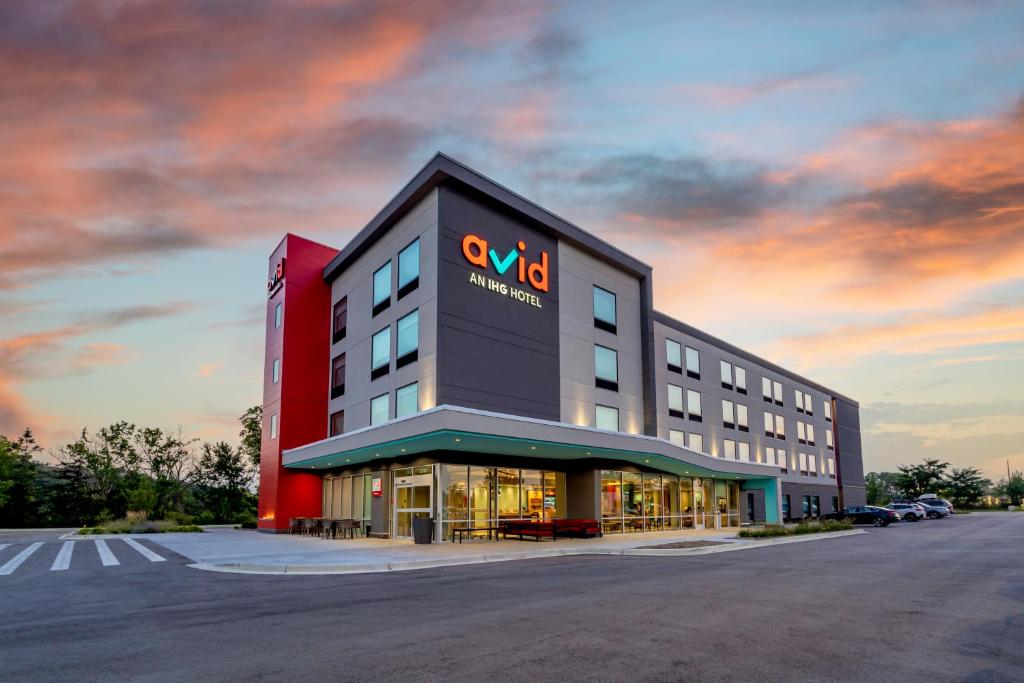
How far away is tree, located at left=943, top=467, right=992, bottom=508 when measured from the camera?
90731 mm

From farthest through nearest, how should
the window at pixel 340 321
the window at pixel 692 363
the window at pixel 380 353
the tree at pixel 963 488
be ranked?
the tree at pixel 963 488 → the window at pixel 692 363 → the window at pixel 340 321 → the window at pixel 380 353

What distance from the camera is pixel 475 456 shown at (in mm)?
28891

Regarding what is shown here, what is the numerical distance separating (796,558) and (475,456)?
44.2ft

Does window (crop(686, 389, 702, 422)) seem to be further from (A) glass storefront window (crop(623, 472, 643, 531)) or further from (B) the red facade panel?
(B) the red facade panel

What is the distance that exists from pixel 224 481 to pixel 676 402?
4074cm

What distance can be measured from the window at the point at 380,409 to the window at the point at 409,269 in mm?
5137

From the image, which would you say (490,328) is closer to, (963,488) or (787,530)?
(787,530)

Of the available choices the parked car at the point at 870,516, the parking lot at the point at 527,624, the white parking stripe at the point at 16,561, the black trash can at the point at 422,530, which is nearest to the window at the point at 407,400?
the black trash can at the point at 422,530

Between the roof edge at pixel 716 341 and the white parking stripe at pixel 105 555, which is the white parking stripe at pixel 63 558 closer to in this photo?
the white parking stripe at pixel 105 555

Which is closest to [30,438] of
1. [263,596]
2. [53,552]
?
[53,552]

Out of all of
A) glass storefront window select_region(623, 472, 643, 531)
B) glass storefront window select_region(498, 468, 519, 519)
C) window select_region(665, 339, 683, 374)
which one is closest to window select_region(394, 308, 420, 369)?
glass storefront window select_region(498, 468, 519, 519)

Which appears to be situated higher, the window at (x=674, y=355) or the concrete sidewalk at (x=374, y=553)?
the window at (x=674, y=355)

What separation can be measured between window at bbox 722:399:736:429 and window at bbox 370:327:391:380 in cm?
2911

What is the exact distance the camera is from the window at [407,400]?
29641mm
